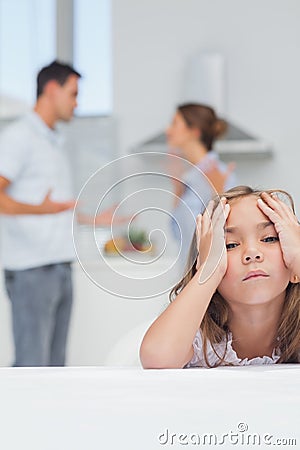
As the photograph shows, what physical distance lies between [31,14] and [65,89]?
1908mm

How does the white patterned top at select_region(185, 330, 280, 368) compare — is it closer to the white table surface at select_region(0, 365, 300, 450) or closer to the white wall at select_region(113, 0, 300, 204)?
the white table surface at select_region(0, 365, 300, 450)

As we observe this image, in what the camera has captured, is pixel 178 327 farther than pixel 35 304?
No

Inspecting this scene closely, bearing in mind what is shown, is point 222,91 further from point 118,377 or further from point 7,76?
point 118,377

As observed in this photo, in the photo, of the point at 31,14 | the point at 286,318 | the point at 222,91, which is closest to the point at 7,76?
the point at 31,14

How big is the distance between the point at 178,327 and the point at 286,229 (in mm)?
170

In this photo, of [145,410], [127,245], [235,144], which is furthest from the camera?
[235,144]

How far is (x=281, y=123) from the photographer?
4.44 meters

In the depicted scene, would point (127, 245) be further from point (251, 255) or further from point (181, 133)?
point (251, 255)

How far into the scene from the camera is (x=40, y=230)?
2984mm

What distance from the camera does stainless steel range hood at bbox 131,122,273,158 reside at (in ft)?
14.1

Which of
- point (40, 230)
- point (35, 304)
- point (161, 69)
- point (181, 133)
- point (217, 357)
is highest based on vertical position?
point (161, 69)

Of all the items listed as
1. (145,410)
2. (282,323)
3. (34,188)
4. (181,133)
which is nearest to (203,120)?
(181,133)

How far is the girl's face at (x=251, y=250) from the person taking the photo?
40.1 inches

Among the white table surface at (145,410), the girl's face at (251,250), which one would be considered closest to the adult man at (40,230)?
the girl's face at (251,250)
